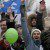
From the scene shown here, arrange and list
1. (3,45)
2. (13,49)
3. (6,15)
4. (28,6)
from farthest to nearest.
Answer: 1. (28,6)
2. (6,15)
3. (13,49)
4. (3,45)

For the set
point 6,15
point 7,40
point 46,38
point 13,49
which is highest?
point 46,38

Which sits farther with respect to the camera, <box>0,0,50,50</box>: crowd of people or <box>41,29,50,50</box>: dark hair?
<box>0,0,50,50</box>: crowd of people

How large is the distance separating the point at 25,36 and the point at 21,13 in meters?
0.64

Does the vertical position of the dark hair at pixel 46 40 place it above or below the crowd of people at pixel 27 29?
above

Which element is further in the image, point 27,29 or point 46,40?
point 27,29

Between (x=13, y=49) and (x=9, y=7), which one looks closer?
(x=13, y=49)

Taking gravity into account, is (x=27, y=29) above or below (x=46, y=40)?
below

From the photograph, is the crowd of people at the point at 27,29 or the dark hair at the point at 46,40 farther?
Result: the crowd of people at the point at 27,29

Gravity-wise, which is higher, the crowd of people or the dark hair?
the dark hair

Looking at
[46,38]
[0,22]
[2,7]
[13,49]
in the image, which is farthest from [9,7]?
[46,38]

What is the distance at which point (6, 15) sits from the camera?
165 inches

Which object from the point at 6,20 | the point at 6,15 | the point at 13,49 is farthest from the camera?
the point at 6,15

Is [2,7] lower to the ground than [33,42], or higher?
higher

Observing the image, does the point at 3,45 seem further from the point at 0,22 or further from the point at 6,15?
the point at 6,15
